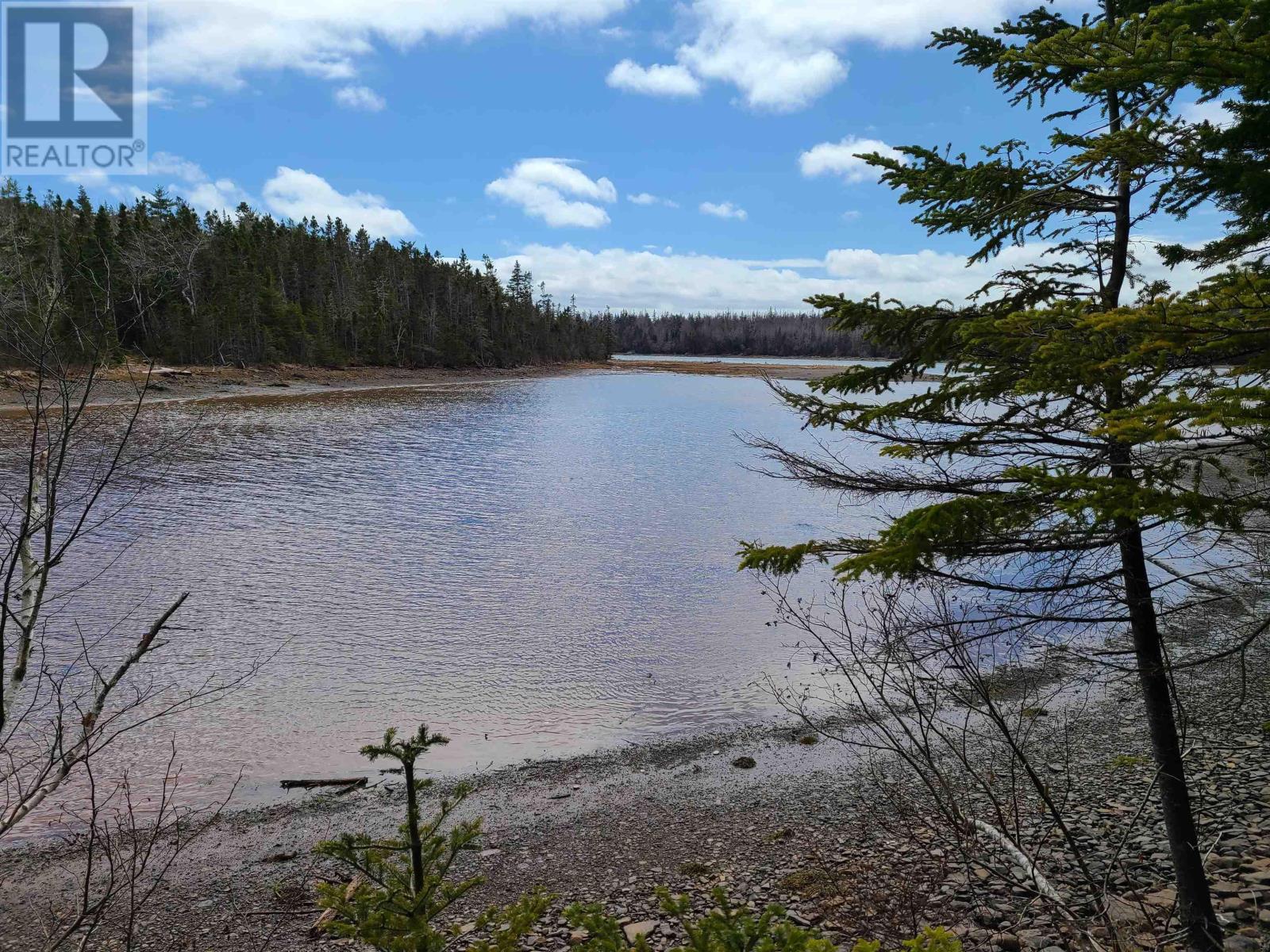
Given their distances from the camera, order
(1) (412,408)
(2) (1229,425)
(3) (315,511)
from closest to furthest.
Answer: (2) (1229,425) < (3) (315,511) < (1) (412,408)

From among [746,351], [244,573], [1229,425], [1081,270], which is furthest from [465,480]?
[746,351]

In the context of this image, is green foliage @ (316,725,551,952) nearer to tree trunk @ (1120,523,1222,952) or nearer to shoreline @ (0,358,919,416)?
tree trunk @ (1120,523,1222,952)

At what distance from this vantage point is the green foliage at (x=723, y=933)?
9.39 ft

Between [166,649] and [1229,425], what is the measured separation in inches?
549

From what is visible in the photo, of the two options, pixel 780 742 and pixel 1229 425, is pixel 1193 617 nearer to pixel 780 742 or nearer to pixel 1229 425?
pixel 780 742

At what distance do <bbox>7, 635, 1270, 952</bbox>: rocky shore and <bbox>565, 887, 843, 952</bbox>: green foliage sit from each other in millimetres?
2537

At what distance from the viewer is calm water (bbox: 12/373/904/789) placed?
10.6 metres

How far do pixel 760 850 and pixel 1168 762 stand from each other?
137 inches

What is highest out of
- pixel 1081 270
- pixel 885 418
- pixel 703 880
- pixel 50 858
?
pixel 1081 270

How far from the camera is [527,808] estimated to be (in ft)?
27.3

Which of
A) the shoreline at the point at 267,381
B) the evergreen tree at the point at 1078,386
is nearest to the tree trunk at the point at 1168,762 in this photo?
the evergreen tree at the point at 1078,386

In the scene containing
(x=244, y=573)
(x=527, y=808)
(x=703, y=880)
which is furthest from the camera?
(x=244, y=573)

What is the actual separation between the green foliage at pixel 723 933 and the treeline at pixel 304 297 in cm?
3934

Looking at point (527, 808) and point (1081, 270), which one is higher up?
point (1081, 270)
